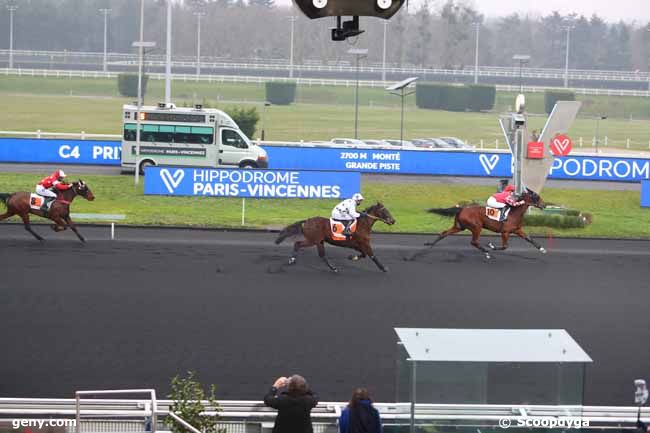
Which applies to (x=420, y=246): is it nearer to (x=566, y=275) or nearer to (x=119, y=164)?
(x=566, y=275)

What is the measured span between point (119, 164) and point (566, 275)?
19435 millimetres

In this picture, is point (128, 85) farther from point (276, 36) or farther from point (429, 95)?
point (276, 36)

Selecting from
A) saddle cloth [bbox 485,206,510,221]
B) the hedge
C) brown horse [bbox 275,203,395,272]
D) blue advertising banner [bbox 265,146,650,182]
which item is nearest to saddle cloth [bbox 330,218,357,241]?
brown horse [bbox 275,203,395,272]

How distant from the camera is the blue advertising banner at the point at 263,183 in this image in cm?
2688

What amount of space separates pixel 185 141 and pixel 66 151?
14.3 feet

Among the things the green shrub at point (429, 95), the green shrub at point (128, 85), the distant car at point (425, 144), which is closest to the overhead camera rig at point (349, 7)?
the distant car at point (425, 144)

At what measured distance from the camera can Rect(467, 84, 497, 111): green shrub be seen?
80.9 m

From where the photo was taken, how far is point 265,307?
17500 millimetres

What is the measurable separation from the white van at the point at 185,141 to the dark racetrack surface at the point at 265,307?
975 centimetres

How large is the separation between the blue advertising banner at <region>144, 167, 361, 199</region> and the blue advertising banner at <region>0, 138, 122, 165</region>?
30.0 feet

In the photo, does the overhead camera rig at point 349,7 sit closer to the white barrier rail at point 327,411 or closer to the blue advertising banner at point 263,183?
the white barrier rail at point 327,411

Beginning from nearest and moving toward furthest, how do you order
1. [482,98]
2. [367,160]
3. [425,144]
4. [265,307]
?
[265,307]
[367,160]
[425,144]
[482,98]

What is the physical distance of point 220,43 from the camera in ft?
351

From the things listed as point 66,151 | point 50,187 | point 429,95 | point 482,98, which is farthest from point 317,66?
point 50,187
